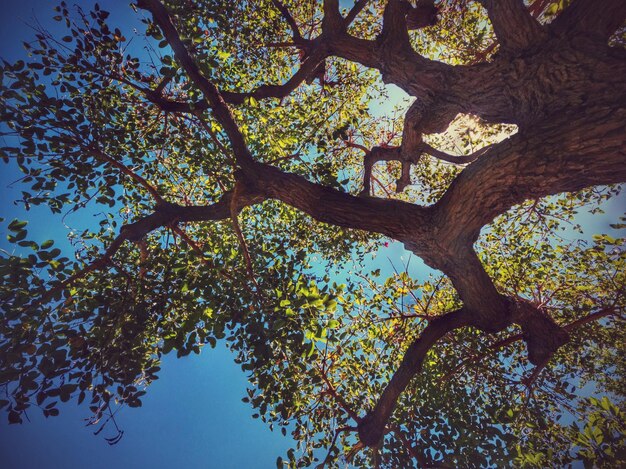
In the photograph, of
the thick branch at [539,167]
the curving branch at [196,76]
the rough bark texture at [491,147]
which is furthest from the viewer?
the curving branch at [196,76]

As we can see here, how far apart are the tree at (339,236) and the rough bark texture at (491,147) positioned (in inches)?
0.9

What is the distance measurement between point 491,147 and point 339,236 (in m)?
3.67

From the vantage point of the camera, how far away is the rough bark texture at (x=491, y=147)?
278cm

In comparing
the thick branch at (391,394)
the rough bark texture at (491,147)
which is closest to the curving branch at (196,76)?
the rough bark texture at (491,147)

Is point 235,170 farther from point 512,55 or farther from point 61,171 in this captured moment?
point 512,55

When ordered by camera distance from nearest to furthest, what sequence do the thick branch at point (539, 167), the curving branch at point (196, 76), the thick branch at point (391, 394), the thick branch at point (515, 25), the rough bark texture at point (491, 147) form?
the thick branch at point (539, 167)
the rough bark texture at point (491, 147)
the thick branch at point (515, 25)
the curving branch at point (196, 76)
the thick branch at point (391, 394)

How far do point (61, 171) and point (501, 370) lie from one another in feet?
26.5

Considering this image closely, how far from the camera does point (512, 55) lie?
139 inches

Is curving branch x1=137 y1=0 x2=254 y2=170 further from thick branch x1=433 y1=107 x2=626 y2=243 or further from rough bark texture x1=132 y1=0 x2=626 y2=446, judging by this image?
thick branch x1=433 y1=107 x2=626 y2=243

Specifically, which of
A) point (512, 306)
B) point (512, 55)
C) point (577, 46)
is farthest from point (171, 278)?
point (577, 46)

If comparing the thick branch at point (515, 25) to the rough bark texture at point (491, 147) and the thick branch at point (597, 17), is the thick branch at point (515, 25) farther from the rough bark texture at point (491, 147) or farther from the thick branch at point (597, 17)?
the thick branch at point (597, 17)

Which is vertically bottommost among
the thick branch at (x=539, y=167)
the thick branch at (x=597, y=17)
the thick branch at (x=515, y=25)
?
the thick branch at (x=539, y=167)

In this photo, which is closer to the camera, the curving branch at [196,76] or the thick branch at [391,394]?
the curving branch at [196,76]

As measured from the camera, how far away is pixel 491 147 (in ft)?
11.2
